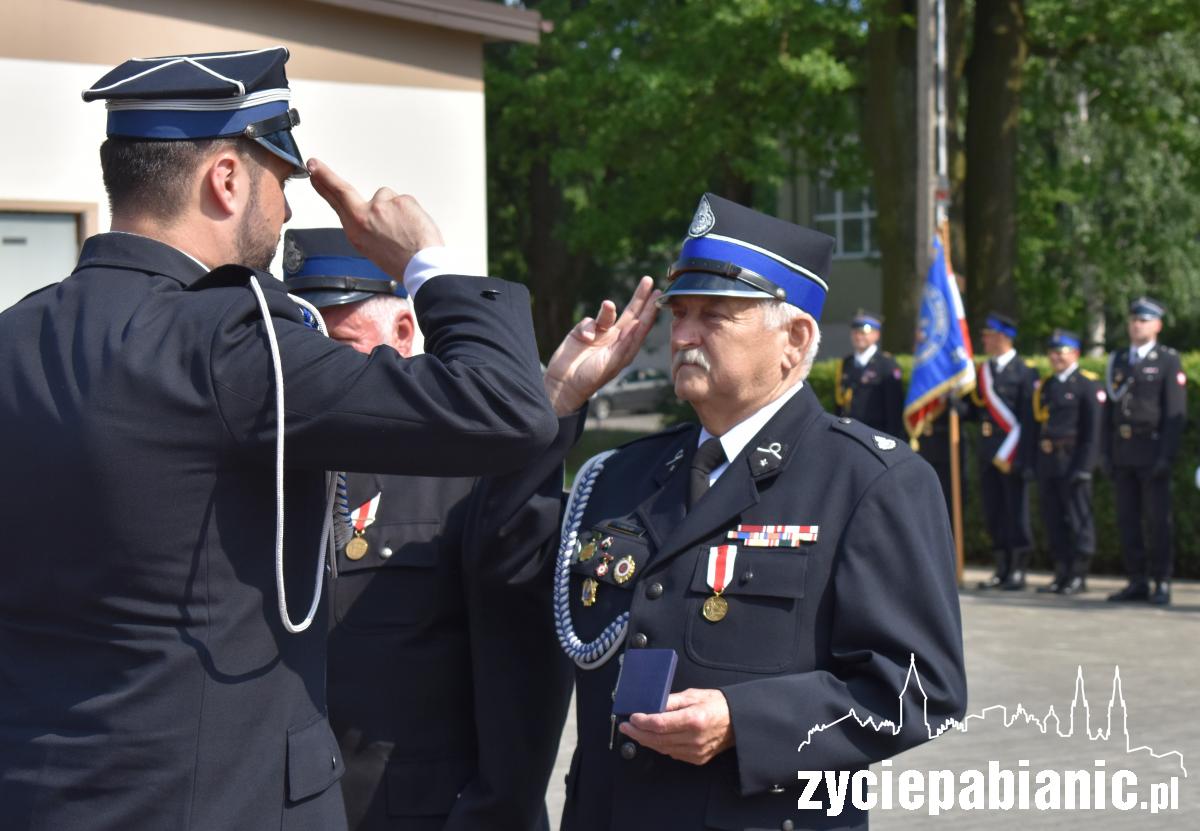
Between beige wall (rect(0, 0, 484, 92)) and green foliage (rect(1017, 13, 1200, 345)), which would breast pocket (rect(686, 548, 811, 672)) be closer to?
beige wall (rect(0, 0, 484, 92))

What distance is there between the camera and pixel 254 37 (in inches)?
444

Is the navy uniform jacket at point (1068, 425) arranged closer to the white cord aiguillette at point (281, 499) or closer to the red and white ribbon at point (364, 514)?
the red and white ribbon at point (364, 514)

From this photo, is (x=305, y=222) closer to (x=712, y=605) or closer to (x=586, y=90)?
(x=712, y=605)

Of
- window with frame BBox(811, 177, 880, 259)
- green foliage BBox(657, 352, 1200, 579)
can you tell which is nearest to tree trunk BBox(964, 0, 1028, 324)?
green foliage BBox(657, 352, 1200, 579)

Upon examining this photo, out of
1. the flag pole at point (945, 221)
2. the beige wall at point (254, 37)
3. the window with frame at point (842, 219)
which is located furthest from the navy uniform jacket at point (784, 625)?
the window with frame at point (842, 219)

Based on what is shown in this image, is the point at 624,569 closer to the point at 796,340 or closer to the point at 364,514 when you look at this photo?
the point at 796,340

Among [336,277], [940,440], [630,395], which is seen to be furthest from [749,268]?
[630,395]

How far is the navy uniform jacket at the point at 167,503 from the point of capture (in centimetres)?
230

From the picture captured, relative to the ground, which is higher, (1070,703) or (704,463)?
(704,463)

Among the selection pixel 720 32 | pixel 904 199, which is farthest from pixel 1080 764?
pixel 720 32

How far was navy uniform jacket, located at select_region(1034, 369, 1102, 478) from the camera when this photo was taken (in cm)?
1335

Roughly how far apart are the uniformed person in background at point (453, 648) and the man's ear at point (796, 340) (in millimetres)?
300

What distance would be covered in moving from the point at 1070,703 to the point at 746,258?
6.28 m

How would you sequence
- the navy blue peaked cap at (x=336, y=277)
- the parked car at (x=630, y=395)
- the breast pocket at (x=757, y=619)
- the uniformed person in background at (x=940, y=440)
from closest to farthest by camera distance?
the breast pocket at (x=757, y=619), the navy blue peaked cap at (x=336, y=277), the uniformed person in background at (x=940, y=440), the parked car at (x=630, y=395)
